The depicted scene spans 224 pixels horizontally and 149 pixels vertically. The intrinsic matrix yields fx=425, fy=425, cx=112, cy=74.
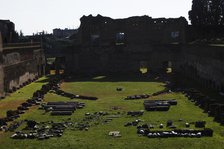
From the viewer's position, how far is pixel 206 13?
60.0 metres

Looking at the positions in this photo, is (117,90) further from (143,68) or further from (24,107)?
(143,68)

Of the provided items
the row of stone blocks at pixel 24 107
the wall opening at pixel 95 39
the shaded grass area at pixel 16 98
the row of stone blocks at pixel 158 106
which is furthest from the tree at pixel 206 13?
the row of stone blocks at pixel 158 106

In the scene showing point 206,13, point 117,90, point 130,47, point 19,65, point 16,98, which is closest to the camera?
point 16,98

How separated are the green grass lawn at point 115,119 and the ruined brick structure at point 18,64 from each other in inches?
44.5

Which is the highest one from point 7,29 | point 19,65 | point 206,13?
point 206,13

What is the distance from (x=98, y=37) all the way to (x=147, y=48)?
23.4ft

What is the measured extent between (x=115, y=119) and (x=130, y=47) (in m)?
26.9

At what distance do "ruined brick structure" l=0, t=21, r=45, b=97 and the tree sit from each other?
2261 centimetres

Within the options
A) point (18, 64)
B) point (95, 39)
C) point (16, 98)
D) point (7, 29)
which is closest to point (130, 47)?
point (95, 39)

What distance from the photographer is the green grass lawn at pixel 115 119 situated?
1783cm

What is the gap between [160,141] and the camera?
18156 mm

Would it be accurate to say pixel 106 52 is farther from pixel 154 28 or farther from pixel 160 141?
pixel 160 141

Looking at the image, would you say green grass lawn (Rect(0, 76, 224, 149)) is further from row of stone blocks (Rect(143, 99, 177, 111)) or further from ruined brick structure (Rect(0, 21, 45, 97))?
ruined brick structure (Rect(0, 21, 45, 97))

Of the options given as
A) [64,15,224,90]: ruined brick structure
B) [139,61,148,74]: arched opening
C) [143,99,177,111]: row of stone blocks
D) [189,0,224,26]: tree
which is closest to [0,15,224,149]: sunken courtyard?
[143,99,177,111]: row of stone blocks
